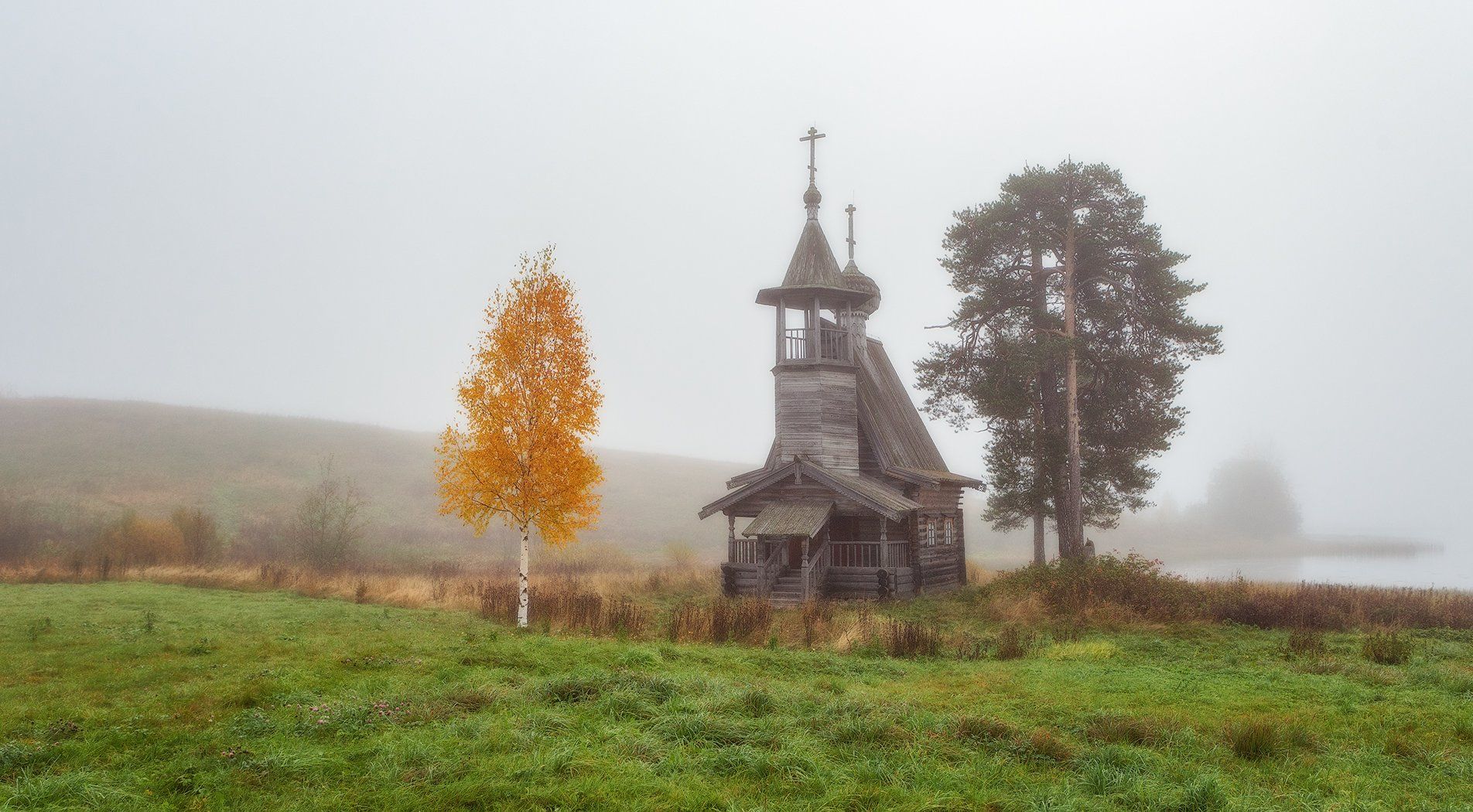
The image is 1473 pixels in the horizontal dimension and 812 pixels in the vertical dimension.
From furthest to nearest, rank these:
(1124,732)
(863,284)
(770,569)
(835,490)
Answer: (863,284)
(835,490)
(770,569)
(1124,732)

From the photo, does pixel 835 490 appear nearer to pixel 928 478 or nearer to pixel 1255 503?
pixel 928 478

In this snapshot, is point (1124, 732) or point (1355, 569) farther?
point (1355, 569)

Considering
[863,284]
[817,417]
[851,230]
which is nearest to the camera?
[817,417]

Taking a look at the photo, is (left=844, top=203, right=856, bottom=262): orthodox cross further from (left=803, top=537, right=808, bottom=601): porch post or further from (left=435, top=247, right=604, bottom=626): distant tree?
(left=435, top=247, right=604, bottom=626): distant tree

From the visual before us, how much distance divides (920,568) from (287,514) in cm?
3583

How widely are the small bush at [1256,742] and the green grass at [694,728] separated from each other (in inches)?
1.1

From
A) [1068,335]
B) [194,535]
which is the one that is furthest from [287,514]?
[1068,335]

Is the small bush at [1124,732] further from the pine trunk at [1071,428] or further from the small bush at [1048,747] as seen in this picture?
the pine trunk at [1071,428]

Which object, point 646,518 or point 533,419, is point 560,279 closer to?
point 533,419

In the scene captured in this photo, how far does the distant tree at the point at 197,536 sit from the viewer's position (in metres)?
30.0

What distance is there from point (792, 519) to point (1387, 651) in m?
14.0

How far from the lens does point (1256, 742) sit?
8023 millimetres

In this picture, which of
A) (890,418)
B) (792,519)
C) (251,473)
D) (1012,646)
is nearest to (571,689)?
(1012,646)

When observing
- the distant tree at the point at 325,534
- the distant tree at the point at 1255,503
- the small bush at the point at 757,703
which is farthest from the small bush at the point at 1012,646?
the distant tree at the point at 1255,503
